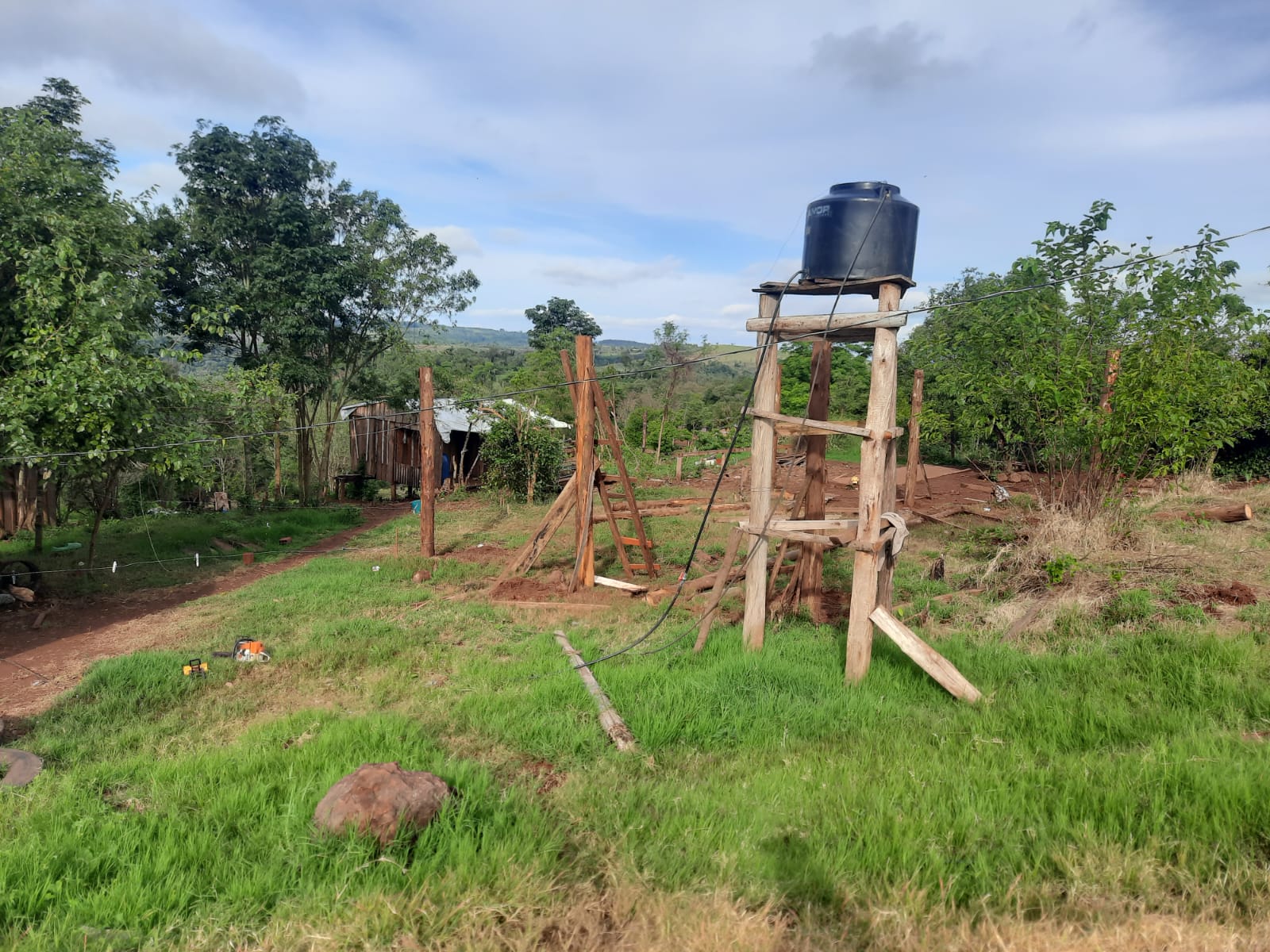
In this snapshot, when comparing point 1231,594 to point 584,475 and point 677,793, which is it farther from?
point 584,475

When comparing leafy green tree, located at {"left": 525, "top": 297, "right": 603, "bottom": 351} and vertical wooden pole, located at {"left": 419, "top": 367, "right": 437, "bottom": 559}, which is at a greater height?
leafy green tree, located at {"left": 525, "top": 297, "right": 603, "bottom": 351}

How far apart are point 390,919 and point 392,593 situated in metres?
7.36

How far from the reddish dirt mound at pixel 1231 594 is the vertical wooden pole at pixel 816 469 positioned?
12.1ft

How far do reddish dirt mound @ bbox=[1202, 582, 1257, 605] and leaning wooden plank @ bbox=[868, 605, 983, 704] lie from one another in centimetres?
352

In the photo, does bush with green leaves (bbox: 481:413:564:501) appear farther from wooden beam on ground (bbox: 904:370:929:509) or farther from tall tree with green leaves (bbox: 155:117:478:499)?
wooden beam on ground (bbox: 904:370:929:509)

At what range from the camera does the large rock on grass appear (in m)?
3.41

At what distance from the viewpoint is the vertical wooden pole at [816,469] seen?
23.2ft

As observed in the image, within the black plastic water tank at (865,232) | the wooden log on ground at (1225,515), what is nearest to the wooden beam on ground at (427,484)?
the black plastic water tank at (865,232)

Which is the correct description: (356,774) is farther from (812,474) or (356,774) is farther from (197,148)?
(197,148)

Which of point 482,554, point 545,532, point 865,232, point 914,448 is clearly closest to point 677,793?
point 865,232

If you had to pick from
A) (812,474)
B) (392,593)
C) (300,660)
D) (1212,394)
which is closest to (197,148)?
(392,593)

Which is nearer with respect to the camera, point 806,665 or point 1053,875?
point 1053,875

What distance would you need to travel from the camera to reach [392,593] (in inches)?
388

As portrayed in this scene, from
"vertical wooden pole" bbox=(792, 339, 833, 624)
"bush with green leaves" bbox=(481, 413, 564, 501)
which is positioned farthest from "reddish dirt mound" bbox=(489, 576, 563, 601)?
"bush with green leaves" bbox=(481, 413, 564, 501)
